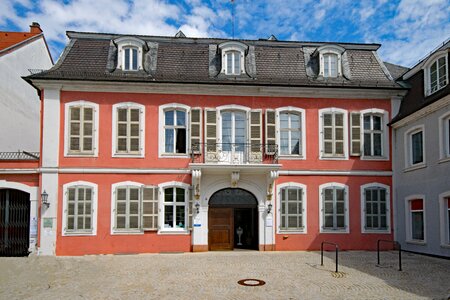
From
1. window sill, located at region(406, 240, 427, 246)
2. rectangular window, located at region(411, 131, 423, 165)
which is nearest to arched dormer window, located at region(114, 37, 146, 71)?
rectangular window, located at region(411, 131, 423, 165)

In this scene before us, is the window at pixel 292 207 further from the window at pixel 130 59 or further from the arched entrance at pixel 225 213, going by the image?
the window at pixel 130 59

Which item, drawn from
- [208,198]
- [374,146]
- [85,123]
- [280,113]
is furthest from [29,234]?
[374,146]

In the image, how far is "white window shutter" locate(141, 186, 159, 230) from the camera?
754 inches

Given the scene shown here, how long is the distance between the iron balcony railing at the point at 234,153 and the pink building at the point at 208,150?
0.14 feet

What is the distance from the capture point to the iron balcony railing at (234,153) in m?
19.5

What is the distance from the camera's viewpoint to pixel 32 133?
1015 inches

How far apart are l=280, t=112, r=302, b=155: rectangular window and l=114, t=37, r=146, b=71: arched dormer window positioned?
6.29 meters

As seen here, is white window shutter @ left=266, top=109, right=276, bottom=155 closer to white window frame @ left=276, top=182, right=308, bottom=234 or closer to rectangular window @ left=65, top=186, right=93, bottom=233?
white window frame @ left=276, top=182, right=308, bottom=234

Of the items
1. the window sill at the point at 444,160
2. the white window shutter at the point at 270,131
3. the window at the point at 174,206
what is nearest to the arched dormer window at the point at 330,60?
the white window shutter at the point at 270,131

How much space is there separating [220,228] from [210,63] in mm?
6879

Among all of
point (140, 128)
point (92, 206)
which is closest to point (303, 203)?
point (140, 128)

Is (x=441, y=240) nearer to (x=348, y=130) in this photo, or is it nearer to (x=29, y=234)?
(x=348, y=130)

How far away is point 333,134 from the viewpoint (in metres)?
20.3

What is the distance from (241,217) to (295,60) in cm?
711
